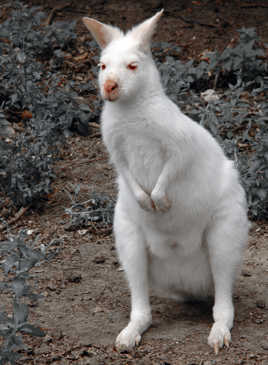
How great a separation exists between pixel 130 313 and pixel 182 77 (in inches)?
133

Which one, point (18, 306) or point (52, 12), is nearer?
point (18, 306)

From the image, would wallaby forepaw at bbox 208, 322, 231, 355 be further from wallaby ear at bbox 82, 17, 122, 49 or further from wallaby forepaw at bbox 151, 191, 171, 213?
wallaby ear at bbox 82, 17, 122, 49

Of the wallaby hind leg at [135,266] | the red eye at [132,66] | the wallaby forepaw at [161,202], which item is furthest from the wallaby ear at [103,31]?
the wallaby hind leg at [135,266]

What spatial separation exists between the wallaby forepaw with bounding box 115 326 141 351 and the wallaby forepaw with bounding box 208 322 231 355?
1.30 ft

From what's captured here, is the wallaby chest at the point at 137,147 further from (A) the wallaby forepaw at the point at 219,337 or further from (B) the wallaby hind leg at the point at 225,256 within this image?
(A) the wallaby forepaw at the point at 219,337

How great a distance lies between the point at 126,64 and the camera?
11.3ft

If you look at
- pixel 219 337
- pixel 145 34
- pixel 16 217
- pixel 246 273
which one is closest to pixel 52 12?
pixel 16 217

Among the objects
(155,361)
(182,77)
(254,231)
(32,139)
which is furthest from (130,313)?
(182,77)

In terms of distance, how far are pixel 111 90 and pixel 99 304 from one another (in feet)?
5.05

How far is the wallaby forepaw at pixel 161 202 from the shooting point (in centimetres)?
362

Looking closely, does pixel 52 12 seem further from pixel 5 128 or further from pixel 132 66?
pixel 132 66

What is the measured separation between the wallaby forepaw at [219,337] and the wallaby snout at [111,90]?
1.35 m

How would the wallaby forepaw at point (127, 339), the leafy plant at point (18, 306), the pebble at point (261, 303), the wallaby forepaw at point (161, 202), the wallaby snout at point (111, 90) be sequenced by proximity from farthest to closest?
the pebble at point (261, 303)
the wallaby forepaw at point (127, 339)
the wallaby forepaw at point (161, 202)
the wallaby snout at point (111, 90)
the leafy plant at point (18, 306)

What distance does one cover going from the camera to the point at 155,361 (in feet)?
11.8
